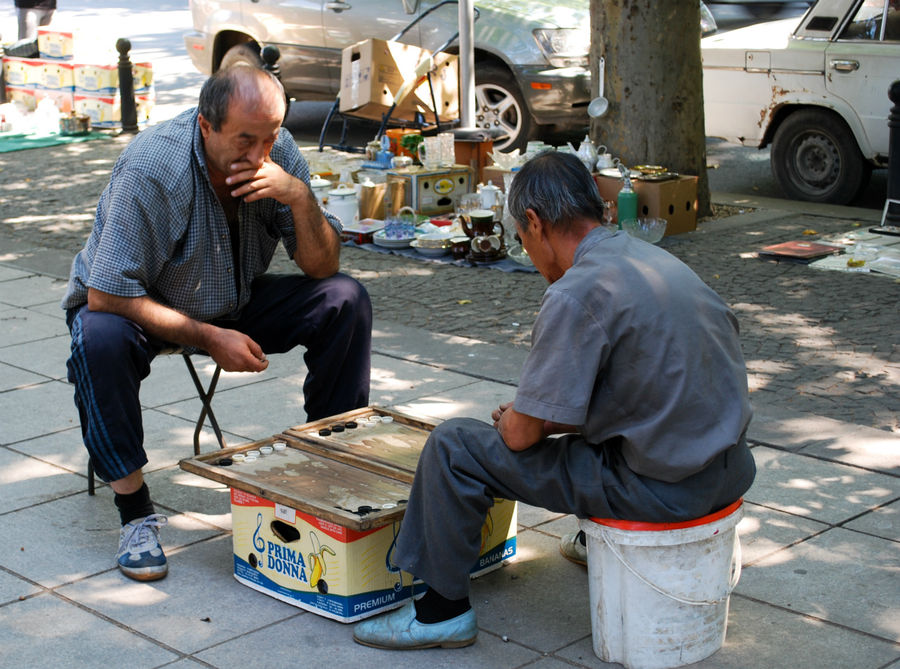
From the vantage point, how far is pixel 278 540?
315 cm

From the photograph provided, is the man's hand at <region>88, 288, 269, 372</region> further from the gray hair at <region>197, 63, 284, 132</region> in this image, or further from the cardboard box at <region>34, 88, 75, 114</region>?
the cardboard box at <region>34, 88, 75, 114</region>

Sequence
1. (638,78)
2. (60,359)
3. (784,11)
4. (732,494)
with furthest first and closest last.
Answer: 1. (784,11)
2. (638,78)
3. (60,359)
4. (732,494)

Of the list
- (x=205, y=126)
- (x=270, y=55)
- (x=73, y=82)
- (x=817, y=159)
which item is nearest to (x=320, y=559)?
(x=205, y=126)

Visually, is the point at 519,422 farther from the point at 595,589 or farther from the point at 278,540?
the point at 278,540

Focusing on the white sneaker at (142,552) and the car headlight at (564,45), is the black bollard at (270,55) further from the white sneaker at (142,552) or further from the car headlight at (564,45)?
the white sneaker at (142,552)

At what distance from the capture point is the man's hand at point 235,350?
11.1 ft

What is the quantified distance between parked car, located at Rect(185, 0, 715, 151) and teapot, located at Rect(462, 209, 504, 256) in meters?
2.43

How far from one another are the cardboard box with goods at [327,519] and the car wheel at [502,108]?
6762mm

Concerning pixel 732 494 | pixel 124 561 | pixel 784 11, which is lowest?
pixel 124 561

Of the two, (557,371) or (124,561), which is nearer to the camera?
(557,371)

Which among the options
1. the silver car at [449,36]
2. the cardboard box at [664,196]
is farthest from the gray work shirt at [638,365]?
the silver car at [449,36]

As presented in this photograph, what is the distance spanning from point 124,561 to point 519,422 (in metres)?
1.30

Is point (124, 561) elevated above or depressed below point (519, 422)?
below

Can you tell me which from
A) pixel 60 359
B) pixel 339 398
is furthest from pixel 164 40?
pixel 339 398
